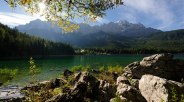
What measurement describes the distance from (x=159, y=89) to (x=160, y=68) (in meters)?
18.8

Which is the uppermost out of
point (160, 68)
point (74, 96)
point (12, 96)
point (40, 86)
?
point (160, 68)

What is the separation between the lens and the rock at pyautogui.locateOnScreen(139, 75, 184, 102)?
47.7 feet

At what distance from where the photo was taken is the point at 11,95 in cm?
2945

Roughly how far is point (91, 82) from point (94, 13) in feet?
16.2

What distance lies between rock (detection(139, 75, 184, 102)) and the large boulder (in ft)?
46.6

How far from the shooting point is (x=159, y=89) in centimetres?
1519

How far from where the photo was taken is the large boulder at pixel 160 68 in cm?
3247

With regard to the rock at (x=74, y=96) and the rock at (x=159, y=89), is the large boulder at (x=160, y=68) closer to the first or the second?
the rock at (x=74, y=96)

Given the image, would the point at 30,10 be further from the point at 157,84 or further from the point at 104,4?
the point at 157,84

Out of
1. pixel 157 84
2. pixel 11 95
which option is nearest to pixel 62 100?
pixel 157 84

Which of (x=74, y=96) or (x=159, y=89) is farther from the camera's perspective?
(x=74, y=96)

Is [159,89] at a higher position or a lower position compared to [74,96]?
higher

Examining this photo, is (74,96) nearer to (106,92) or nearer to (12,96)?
(106,92)

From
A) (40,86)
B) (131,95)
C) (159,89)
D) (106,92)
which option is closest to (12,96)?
(40,86)
